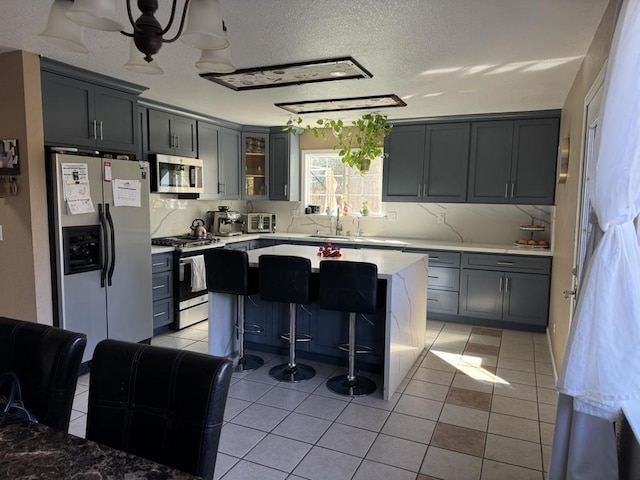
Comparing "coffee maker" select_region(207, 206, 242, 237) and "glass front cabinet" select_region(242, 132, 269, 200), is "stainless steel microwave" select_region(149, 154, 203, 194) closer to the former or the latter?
"coffee maker" select_region(207, 206, 242, 237)

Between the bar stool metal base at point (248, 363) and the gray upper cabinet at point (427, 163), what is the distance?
9.20 ft

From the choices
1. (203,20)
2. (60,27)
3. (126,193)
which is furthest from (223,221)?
(203,20)

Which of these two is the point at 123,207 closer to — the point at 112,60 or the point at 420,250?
the point at 112,60

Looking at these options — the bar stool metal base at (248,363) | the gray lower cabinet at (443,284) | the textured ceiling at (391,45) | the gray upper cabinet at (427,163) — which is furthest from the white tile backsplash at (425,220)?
the bar stool metal base at (248,363)

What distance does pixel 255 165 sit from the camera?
6.21m

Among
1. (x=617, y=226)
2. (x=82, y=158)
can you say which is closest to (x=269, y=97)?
(x=82, y=158)

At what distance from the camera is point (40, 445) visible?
3.75 ft

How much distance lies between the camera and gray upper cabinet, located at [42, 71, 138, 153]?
3258mm

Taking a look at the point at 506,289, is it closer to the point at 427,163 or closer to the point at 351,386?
the point at 427,163

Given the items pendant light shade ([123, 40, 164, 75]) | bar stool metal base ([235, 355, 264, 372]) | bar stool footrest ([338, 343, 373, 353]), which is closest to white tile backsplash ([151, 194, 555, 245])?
bar stool metal base ([235, 355, 264, 372])

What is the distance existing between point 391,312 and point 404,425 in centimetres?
73

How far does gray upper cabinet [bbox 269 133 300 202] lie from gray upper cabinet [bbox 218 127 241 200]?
0.50 m

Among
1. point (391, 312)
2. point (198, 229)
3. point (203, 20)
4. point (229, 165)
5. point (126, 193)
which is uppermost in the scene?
point (203, 20)

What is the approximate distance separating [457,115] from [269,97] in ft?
7.41
